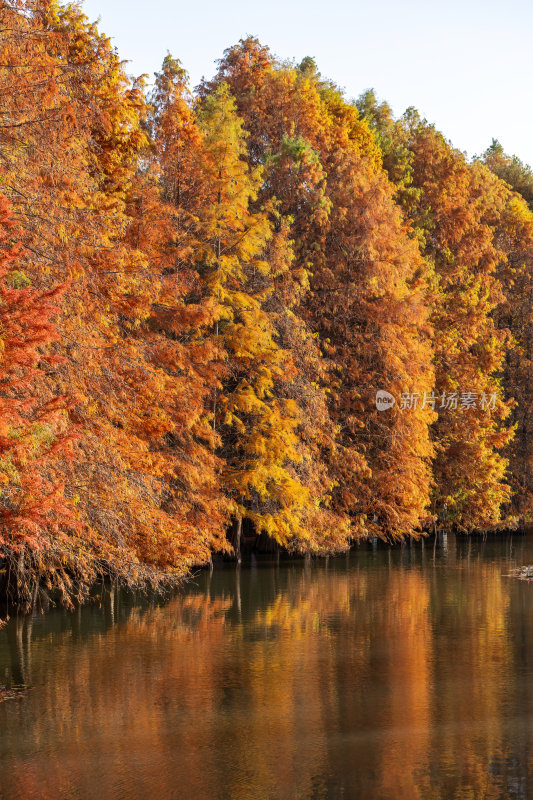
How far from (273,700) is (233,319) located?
63.1 ft

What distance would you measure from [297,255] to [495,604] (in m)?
17.0

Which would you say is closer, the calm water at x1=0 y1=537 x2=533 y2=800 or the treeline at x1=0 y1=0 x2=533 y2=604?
the calm water at x1=0 y1=537 x2=533 y2=800

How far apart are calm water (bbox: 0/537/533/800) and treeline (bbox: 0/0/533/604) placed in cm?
169

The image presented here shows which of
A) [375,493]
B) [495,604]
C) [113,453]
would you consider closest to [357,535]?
[375,493]

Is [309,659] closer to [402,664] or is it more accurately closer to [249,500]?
[402,664]

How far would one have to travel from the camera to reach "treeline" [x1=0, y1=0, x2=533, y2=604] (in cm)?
1703

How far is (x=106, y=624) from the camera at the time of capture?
22.2 m

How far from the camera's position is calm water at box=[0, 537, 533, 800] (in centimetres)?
1050

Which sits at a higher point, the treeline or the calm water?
the treeline

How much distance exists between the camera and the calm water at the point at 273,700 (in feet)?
34.4

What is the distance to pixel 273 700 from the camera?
46.8 ft

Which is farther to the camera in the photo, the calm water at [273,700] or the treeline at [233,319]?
the treeline at [233,319]

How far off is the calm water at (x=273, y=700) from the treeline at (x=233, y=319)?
169cm

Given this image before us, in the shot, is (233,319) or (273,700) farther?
(233,319)
